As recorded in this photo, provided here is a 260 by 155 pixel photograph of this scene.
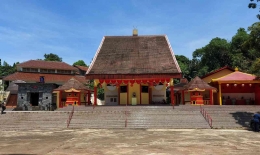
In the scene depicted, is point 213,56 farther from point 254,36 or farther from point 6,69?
point 6,69

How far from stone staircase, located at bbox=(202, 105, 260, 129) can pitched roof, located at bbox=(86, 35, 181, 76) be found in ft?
15.7

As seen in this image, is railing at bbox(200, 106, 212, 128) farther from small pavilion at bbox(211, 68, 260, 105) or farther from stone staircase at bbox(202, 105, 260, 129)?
small pavilion at bbox(211, 68, 260, 105)

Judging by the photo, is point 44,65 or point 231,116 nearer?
point 231,116

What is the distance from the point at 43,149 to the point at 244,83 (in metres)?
20.6

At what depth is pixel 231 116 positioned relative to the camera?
1675 cm

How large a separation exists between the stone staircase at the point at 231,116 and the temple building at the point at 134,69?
395cm

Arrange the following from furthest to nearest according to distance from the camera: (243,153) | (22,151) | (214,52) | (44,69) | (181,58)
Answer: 1. (181,58)
2. (214,52)
3. (44,69)
4. (22,151)
5. (243,153)

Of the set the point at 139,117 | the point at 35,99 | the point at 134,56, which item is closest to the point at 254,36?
the point at 139,117

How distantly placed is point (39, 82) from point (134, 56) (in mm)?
15662

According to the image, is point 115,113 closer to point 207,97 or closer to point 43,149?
point 43,149

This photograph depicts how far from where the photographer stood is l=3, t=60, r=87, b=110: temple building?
2870 centimetres

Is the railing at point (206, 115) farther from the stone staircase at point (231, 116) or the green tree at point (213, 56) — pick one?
the green tree at point (213, 56)

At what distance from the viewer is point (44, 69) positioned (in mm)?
37375

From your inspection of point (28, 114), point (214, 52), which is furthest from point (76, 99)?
point (214, 52)
